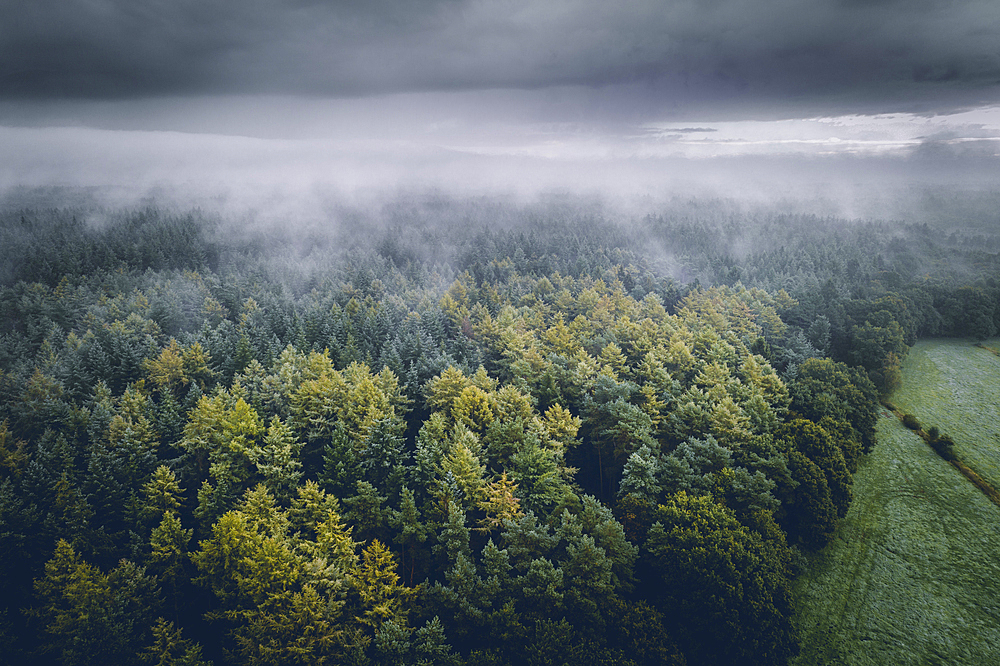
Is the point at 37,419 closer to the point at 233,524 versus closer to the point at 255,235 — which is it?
the point at 233,524

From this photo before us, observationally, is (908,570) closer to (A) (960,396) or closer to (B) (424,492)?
(B) (424,492)

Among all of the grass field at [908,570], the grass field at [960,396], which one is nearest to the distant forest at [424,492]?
the grass field at [908,570]

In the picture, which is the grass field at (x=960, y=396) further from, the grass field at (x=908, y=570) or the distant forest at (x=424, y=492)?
the distant forest at (x=424, y=492)

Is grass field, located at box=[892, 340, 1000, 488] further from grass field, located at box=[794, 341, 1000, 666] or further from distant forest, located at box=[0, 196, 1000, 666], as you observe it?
distant forest, located at box=[0, 196, 1000, 666]

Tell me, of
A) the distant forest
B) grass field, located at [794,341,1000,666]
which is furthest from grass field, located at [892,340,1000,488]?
the distant forest

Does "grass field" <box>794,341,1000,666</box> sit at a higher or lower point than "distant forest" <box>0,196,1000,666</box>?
lower

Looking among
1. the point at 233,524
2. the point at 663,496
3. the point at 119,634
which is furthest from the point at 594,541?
the point at 119,634

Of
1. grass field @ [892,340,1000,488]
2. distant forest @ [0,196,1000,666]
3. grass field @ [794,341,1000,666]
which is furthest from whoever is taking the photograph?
grass field @ [892,340,1000,488]

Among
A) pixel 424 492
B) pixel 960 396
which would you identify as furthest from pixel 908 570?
pixel 960 396
